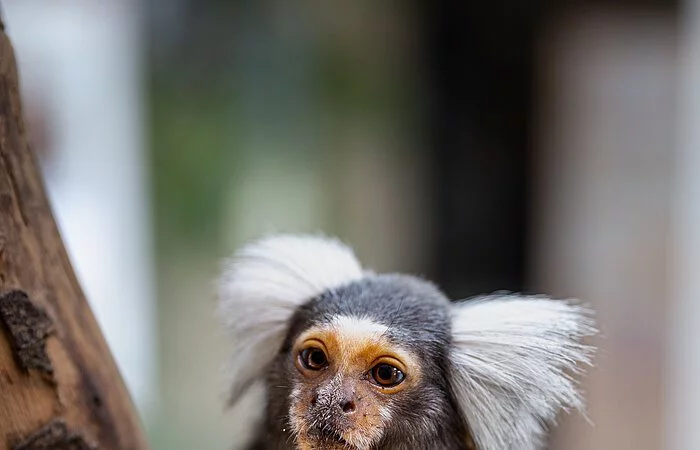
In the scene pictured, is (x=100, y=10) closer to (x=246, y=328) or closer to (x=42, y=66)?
(x=42, y=66)

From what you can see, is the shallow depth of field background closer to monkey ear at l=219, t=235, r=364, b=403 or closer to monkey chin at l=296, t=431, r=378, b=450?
monkey ear at l=219, t=235, r=364, b=403

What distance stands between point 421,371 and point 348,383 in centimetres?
10

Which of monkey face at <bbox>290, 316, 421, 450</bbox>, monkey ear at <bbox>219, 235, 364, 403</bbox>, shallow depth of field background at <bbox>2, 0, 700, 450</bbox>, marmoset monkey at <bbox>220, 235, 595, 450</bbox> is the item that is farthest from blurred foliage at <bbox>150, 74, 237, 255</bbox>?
monkey face at <bbox>290, 316, 421, 450</bbox>

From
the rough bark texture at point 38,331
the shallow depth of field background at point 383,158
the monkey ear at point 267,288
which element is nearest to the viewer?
the rough bark texture at point 38,331

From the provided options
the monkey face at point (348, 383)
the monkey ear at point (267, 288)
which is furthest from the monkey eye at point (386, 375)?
the monkey ear at point (267, 288)

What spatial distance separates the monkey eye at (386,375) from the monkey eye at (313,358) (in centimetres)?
7

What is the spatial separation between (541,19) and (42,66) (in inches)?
67.3

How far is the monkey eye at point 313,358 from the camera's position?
1.11m

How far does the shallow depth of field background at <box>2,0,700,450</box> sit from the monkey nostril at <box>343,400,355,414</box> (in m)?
1.51

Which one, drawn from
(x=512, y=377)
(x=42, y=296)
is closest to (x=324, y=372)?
(x=512, y=377)

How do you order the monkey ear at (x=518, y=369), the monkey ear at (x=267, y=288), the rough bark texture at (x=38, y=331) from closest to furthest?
the rough bark texture at (x=38, y=331), the monkey ear at (x=518, y=369), the monkey ear at (x=267, y=288)

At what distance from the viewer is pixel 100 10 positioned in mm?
3012

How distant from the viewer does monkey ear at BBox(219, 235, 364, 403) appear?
4.20ft

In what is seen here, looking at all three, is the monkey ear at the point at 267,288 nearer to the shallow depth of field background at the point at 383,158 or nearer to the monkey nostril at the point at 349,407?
the monkey nostril at the point at 349,407
